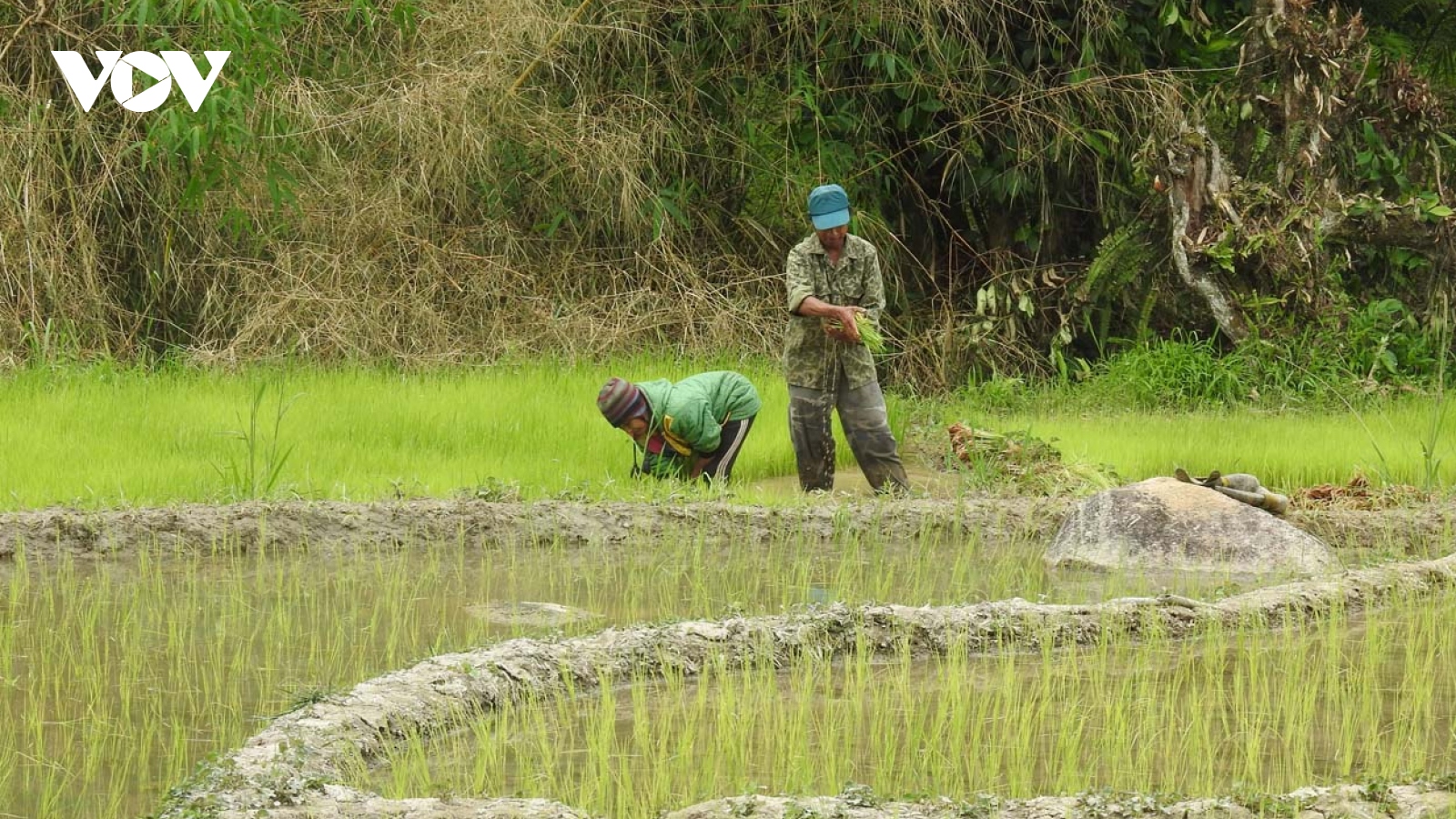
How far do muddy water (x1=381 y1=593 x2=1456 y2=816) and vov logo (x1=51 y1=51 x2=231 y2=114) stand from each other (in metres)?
5.33

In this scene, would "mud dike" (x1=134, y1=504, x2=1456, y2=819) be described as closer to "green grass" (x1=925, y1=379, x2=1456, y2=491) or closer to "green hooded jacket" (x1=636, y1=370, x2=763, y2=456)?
"green grass" (x1=925, y1=379, x2=1456, y2=491)

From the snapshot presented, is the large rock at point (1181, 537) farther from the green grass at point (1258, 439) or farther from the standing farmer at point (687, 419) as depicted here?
the standing farmer at point (687, 419)

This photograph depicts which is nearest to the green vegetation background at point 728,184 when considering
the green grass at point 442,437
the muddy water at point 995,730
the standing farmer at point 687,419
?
the green grass at point 442,437

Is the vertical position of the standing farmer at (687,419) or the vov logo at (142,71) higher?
the vov logo at (142,71)

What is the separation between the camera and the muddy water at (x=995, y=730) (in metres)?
3.74

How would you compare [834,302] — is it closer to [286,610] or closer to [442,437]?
[442,437]

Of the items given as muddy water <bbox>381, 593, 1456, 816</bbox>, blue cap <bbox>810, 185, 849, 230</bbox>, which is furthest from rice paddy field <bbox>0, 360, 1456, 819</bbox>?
blue cap <bbox>810, 185, 849, 230</bbox>

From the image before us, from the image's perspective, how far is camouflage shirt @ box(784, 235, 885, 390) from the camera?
274 inches

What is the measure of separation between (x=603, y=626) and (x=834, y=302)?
223 centimetres

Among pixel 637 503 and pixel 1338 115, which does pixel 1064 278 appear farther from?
pixel 637 503

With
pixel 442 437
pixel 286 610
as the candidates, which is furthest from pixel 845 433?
pixel 286 610

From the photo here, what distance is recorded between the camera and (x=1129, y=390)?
31.5 ft

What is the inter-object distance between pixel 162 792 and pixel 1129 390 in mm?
6737

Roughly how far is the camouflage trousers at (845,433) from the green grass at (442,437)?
297mm
